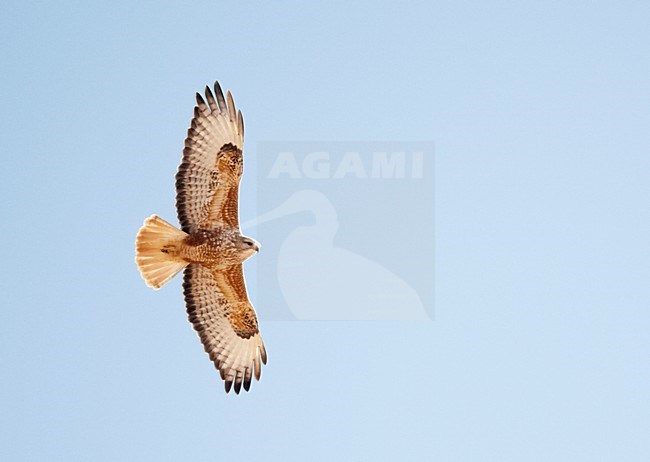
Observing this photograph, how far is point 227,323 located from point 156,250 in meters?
1.63

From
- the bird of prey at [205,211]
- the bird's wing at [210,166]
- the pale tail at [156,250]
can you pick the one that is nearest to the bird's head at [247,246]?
the bird of prey at [205,211]

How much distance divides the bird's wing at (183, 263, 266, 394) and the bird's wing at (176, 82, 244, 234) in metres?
0.83

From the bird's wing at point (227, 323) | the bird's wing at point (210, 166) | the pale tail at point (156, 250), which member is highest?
the bird's wing at point (210, 166)

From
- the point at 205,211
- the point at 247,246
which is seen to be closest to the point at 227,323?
the point at 247,246

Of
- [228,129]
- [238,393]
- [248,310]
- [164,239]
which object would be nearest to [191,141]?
[228,129]

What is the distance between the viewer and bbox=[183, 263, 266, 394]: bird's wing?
12352 mm

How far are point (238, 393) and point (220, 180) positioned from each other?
274 centimetres

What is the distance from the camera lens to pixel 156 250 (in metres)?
11.4

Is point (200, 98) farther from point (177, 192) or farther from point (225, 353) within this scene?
point (225, 353)

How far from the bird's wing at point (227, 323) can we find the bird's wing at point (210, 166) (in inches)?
32.5

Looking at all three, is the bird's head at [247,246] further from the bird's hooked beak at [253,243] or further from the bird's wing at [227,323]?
the bird's wing at [227,323]

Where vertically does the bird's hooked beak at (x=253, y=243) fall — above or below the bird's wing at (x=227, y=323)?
above

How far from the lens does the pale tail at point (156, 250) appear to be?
11312 mm

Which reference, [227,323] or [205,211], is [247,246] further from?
[227,323]
